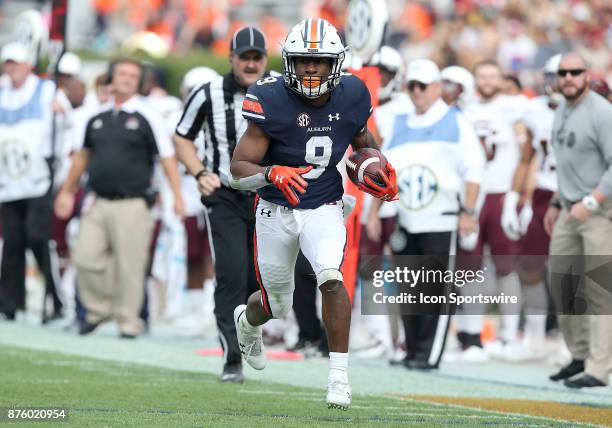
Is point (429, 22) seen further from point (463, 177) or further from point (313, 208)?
point (313, 208)

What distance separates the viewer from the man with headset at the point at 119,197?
1180 cm

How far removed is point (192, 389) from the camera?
8.22m

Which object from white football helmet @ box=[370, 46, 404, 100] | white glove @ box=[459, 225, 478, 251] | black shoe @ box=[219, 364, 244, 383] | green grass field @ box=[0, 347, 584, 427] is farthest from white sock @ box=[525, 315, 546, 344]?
black shoe @ box=[219, 364, 244, 383]

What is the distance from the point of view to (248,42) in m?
8.88

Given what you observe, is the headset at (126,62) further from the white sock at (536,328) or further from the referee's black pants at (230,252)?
the white sock at (536,328)

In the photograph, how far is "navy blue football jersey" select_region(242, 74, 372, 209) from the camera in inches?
283

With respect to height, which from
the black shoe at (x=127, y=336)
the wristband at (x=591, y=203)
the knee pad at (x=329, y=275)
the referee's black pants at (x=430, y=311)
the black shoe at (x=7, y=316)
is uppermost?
the wristband at (x=591, y=203)

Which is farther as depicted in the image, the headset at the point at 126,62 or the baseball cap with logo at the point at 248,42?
the headset at the point at 126,62

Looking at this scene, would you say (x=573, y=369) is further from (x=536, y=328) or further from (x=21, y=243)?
(x=21, y=243)

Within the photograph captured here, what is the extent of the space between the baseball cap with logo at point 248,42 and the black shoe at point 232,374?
1885mm

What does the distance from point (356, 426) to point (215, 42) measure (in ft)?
58.6

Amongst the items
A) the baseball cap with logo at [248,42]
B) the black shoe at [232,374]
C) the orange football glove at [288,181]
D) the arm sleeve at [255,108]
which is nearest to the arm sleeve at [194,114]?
the baseball cap with logo at [248,42]

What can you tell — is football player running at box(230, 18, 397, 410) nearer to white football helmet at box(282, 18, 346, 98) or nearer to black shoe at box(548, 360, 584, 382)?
white football helmet at box(282, 18, 346, 98)

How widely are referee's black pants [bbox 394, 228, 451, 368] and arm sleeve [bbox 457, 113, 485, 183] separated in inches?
17.2
